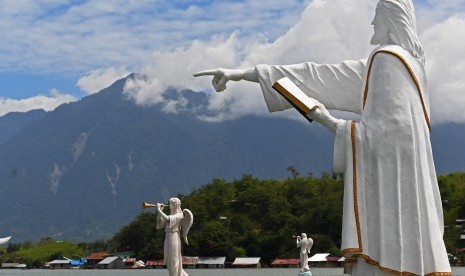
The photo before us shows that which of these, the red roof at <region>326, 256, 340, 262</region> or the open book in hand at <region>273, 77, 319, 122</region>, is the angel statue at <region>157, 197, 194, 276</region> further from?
the red roof at <region>326, 256, 340, 262</region>

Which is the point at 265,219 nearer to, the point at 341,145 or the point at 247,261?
the point at 247,261

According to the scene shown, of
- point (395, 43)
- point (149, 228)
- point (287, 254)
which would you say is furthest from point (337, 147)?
point (149, 228)

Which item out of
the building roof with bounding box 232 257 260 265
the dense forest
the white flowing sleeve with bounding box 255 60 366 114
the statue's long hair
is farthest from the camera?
the building roof with bounding box 232 257 260 265

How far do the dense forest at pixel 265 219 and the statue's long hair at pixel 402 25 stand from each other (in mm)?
68480

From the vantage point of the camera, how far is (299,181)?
298 feet

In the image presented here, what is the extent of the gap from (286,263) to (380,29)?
234 ft

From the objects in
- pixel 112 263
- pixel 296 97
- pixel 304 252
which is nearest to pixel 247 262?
pixel 112 263

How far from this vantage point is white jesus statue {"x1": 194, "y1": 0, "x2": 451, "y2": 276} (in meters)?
7.47

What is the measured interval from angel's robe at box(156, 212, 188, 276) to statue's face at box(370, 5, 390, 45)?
9.89 meters

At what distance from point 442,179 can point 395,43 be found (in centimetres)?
8645

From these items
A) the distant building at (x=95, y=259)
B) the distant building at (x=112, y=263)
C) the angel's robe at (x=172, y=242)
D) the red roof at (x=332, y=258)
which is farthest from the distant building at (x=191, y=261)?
the angel's robe at (x=172, y=242)

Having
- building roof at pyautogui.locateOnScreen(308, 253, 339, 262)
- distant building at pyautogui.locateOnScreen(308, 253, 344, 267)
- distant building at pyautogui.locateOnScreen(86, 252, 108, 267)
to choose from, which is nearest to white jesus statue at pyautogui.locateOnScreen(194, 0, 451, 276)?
distant building at pyautogui.locateOnScreen(308, 253, 344, 267)

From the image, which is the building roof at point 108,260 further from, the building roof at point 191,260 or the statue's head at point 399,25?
the statue's head at point 399,25

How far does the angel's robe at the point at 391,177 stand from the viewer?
7.47 m
